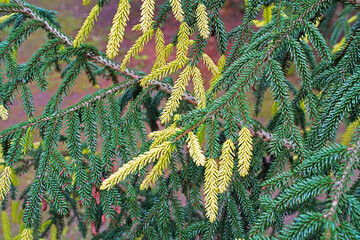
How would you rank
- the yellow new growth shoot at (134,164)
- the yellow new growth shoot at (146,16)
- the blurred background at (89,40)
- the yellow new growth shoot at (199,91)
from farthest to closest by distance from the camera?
the blurred background at (89,40)
the yellow new growth shoot at (199,91)
the yellow new growth shoot at (146,16)
the yellow new growth shoot at (134,164)

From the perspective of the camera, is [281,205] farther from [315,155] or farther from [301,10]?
[301,10]

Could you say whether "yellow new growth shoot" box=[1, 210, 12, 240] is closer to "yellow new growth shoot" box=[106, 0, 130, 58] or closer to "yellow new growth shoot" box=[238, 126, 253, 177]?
"yellow new growth shoot" box=[106, 0, 130, 58]

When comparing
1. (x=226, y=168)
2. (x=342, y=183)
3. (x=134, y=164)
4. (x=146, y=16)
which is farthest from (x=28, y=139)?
(x=342, y=183)

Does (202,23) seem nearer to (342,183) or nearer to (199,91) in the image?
(199,91)

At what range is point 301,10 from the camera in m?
1.12

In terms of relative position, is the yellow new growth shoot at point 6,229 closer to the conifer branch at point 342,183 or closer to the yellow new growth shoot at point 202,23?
the yellow new growth shoot at point 202,23

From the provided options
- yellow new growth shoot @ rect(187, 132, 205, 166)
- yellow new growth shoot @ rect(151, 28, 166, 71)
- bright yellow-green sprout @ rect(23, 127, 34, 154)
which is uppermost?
bright yellow-green sprout @ rect(23, 127, 34, 154)

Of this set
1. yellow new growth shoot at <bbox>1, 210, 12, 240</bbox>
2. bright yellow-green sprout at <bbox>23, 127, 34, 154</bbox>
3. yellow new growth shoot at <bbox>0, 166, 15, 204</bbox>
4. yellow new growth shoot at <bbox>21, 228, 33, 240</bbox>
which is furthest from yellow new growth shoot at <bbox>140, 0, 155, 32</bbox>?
yellow new growth shoot at <bbox>1, 210, 12, 240</bbox>

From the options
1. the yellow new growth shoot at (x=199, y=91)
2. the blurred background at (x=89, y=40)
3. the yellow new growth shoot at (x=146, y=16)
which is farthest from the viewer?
the blurred background at (x=89, y=40)

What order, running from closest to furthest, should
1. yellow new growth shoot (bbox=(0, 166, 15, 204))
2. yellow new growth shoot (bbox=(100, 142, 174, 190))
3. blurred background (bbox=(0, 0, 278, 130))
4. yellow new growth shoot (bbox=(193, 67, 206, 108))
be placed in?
yellow new growth shoot (bbox=(100, 142, 174, 190)) → yellow new growth shoot (bbox=(193, 67, 206, 108)) → yellow new growth shoot (bbox=(0, 166, 15, 204)) → blurred background (bbox=(0, 0, 278, 130))

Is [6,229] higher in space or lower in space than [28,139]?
lower

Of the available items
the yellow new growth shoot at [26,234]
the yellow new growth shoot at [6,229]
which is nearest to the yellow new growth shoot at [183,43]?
the yellow new growth shoot at [26,234]

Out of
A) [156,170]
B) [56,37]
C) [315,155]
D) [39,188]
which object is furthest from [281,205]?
[56,37]

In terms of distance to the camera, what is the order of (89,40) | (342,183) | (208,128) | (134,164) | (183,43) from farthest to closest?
1. (89,40)
2. (183,43)
3. (208,128)
4. (134,164)
5. (342,183)
